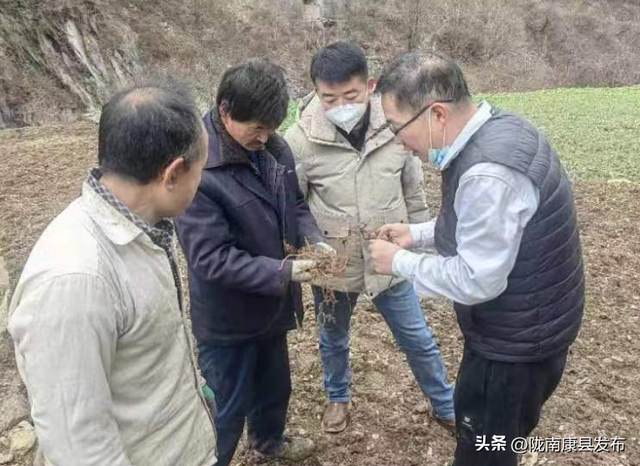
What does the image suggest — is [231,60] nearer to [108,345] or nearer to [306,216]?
[306,216]

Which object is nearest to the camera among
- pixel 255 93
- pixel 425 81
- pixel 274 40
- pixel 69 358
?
pixel 69 358

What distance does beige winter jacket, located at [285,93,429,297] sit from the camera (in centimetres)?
256

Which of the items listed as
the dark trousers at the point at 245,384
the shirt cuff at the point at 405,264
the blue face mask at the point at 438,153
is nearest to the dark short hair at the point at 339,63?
the blue face mask at the point at 438,153

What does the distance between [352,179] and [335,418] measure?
122 cm

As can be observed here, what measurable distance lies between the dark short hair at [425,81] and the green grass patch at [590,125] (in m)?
4.84

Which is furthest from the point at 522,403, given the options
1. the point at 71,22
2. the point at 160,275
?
the point at 71,22

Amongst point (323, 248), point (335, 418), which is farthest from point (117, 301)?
point (335, 418)

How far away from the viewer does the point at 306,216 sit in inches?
99.0

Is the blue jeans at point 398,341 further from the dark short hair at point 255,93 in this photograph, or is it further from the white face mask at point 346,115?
the dark short hair at point 255,93

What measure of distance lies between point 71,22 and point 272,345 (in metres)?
13.3

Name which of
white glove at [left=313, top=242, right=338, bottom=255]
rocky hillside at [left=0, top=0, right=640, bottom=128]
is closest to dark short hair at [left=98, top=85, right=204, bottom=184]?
white glove at [left=313, top=242, right=338, bottom=255]

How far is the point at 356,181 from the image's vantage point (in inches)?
101

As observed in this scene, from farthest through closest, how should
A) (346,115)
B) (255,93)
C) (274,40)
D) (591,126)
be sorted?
1. (274,40)
2. (591,126)
3. (346,115)
4. (255,93)

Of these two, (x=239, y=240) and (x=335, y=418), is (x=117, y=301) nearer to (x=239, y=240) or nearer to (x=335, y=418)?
(x=239, y=240)
